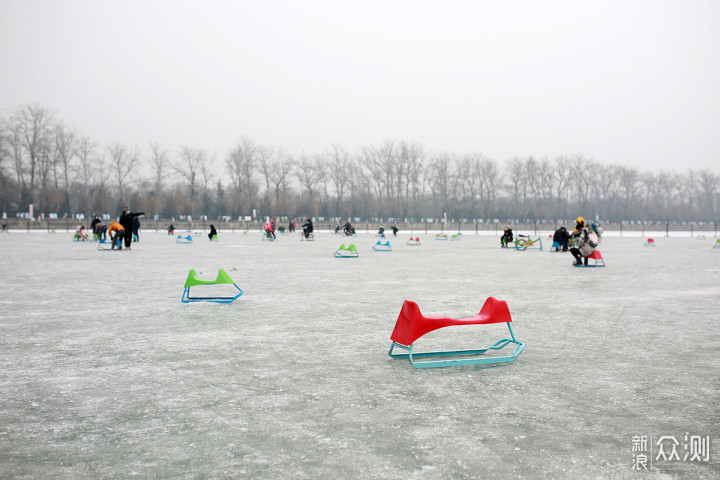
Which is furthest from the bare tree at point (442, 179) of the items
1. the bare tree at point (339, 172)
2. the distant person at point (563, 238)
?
the distant person at point (563, 238)

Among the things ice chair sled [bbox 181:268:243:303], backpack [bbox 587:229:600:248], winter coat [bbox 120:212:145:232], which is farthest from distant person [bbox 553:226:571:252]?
ice chair sled [bbox 181:268:243:303]

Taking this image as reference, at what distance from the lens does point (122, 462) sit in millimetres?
3141

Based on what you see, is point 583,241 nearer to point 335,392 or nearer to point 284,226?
point 335,392

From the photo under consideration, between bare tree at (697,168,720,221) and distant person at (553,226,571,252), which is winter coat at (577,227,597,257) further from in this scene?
bare tree at (697,168,720,221)

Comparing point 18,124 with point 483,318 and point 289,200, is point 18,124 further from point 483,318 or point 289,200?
point 483,318

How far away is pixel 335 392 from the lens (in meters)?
4.43

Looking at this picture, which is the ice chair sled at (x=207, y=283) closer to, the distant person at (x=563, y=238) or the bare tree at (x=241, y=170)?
the distant person at (x=563, y=238)

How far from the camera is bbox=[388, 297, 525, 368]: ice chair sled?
17.6 feet

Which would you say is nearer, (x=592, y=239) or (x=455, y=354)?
(x=455, y=354)

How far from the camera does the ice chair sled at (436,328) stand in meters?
5.36

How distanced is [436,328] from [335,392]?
140 centimetres

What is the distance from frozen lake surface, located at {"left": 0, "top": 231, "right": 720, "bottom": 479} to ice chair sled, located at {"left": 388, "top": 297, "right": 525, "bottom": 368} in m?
0.14

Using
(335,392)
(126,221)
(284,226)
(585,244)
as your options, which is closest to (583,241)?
(585,244)

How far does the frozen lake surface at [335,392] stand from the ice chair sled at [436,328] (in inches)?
5.6
